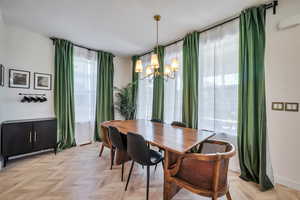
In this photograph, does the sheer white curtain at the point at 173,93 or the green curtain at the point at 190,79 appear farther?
the sheer white curtain at the point at 173,93

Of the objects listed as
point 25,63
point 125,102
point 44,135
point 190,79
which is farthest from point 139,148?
point 25,63

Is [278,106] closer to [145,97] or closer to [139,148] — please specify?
[139,148]

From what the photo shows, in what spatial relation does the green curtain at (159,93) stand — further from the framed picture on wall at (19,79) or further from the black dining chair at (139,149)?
the framed picture on wall at (19,79)

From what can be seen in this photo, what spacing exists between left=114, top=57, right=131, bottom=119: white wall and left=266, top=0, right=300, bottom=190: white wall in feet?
12.8

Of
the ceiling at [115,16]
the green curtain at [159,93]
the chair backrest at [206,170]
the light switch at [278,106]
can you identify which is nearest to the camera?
the chair backrest at [206,170]

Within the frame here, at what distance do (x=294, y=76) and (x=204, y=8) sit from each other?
165 cm

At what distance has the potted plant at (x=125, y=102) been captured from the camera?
4.58 metres

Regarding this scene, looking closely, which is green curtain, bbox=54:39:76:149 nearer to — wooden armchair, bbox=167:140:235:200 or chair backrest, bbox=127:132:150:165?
chair backrest, bbox=127:132:150:165

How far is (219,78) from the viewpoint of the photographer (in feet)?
8.93

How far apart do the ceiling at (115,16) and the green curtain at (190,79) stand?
0.26m

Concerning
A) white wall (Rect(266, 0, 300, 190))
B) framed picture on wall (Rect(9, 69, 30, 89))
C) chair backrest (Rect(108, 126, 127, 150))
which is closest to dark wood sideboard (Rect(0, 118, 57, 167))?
framed picture on wall (Rect(9, 69, 30, 89))

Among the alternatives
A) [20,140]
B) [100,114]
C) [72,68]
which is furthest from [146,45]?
[20,140]

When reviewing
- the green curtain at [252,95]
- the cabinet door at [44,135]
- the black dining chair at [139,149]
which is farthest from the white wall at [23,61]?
the green curtain at [252,95]

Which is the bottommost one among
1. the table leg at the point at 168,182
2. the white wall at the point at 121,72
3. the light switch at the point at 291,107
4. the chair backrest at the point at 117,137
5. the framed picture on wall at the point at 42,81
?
the table leg at the point at 168,182
